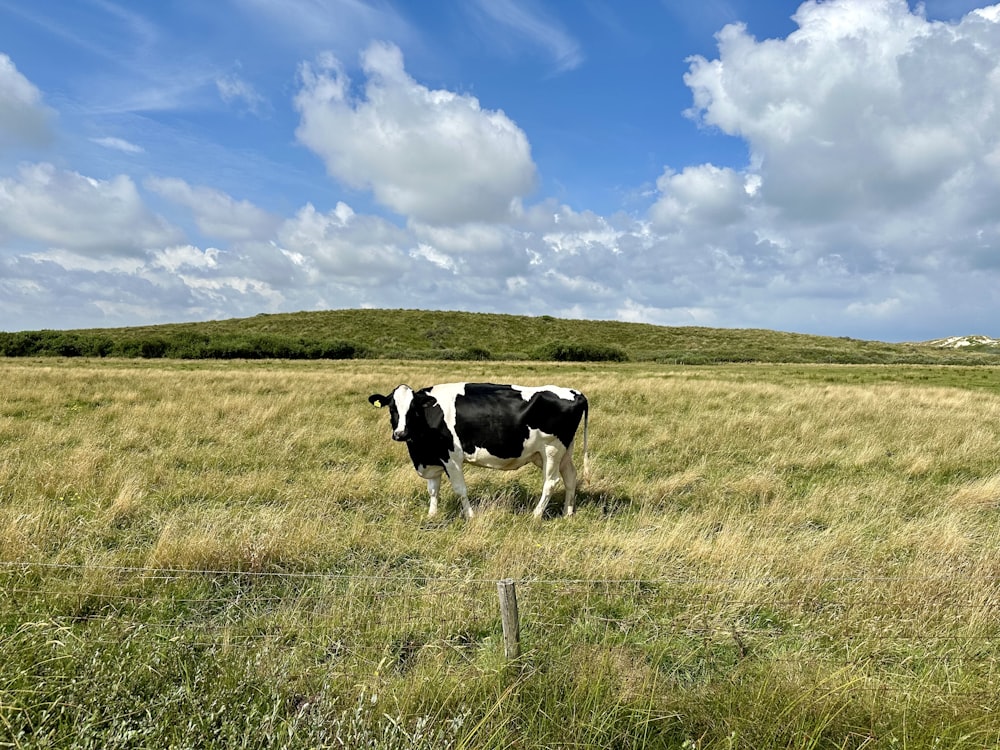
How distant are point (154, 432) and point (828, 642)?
1229 centimetres

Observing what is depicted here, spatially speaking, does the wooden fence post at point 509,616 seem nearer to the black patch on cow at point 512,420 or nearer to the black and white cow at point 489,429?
the black and white cow at point 489,429

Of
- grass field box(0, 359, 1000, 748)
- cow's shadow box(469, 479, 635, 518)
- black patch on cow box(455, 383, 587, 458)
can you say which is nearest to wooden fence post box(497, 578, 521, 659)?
grass field box(0, 359, 1000, 748)

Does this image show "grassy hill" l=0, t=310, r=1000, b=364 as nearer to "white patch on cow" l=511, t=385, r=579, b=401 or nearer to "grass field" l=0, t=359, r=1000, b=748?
"grass field" l=0, t=359, r=1000, b=748

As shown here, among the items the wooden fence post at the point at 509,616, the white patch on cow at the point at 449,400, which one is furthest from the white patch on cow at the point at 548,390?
the wooden fence post at the point at 509,616

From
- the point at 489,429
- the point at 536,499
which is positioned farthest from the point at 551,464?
the point at 536,499

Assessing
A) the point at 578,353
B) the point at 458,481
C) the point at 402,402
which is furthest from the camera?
the point at 578,353

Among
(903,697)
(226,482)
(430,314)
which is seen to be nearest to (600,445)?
(226,482)

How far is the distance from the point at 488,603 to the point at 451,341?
224ft

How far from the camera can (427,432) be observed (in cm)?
734

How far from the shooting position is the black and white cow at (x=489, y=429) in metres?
7.19

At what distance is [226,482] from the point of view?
7852mm

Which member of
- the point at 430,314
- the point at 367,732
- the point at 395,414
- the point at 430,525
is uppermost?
the point at 430,314

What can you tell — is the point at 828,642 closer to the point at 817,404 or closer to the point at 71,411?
the point at 817,404

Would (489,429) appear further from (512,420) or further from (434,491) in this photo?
(434,491)
